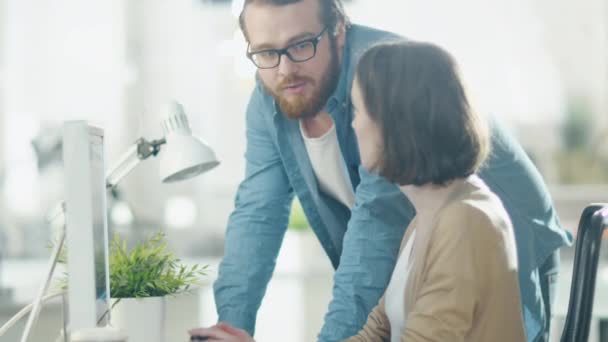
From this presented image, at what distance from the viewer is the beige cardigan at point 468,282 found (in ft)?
4.53

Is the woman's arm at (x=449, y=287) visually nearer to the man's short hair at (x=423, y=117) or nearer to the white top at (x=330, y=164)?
the man's short hair at (x=423, y=117)

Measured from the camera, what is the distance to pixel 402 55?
1.49 metres

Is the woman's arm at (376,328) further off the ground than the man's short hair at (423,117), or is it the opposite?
the man's short hair at (423,117)

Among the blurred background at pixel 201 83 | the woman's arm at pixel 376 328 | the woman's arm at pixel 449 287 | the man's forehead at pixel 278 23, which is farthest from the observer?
the blurred background at pixel 201 83

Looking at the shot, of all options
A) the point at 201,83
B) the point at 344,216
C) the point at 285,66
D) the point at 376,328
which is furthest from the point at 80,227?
the point at 201,83

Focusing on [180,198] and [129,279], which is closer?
[129,279]

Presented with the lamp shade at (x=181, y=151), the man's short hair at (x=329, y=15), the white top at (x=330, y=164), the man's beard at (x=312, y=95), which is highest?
the man's short hair at (x=329, y=15)

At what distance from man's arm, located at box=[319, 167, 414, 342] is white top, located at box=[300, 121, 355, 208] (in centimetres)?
23

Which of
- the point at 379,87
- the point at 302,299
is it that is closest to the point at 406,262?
the point at 379,87

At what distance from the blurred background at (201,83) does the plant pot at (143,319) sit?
299cm

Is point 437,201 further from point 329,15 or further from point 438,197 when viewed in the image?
point 329,15

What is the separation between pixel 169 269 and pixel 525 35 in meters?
3.58

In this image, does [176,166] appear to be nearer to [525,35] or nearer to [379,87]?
[379,87]

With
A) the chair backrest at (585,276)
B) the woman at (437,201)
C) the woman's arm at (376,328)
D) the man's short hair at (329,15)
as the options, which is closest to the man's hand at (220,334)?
the woman at (437,201)
